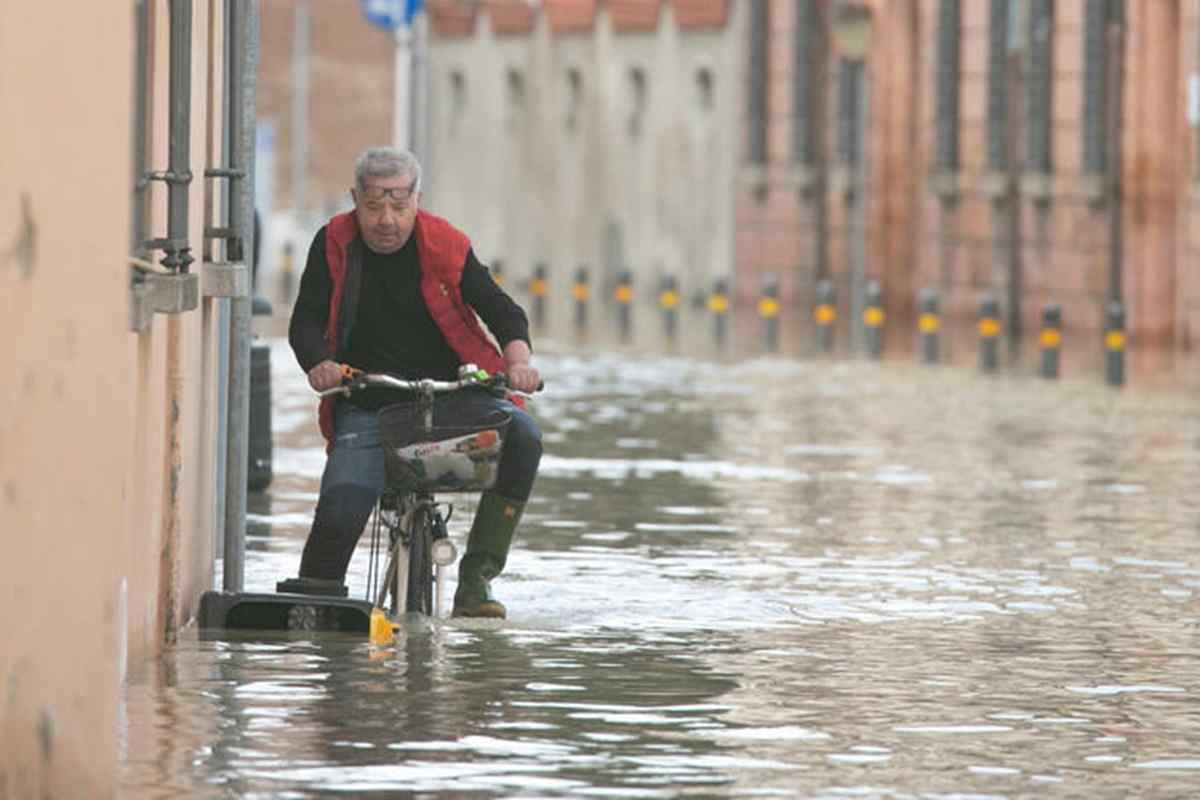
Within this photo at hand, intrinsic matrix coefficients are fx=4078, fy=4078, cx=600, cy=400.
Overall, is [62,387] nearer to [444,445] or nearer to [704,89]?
[444,445]

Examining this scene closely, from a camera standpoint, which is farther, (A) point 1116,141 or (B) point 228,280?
(A) point 1116,141

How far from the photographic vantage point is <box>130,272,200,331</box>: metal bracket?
36.8ft

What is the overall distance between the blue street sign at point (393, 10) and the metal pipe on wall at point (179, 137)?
28.4 metres

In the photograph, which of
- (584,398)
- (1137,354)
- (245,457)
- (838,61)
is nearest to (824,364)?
(1137,354)

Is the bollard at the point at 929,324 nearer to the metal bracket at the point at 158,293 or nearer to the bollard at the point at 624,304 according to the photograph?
the bollard at the point at 624,304

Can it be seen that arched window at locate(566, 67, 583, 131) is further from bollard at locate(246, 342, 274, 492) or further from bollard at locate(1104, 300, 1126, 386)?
bollard at locate(246, 342, 274, 492)

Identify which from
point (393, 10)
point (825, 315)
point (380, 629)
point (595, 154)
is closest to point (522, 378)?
point (380, 629)

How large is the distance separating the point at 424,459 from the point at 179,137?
48.9 inches

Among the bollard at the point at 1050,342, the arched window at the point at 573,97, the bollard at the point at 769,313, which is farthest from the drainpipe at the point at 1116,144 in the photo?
the arched window at the point at 573,97

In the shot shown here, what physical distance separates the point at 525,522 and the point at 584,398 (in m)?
10.7

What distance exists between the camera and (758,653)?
40.2 feet

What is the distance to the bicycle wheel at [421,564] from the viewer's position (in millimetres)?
12391

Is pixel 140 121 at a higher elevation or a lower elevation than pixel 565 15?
lower

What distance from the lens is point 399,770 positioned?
9438 millimetres
